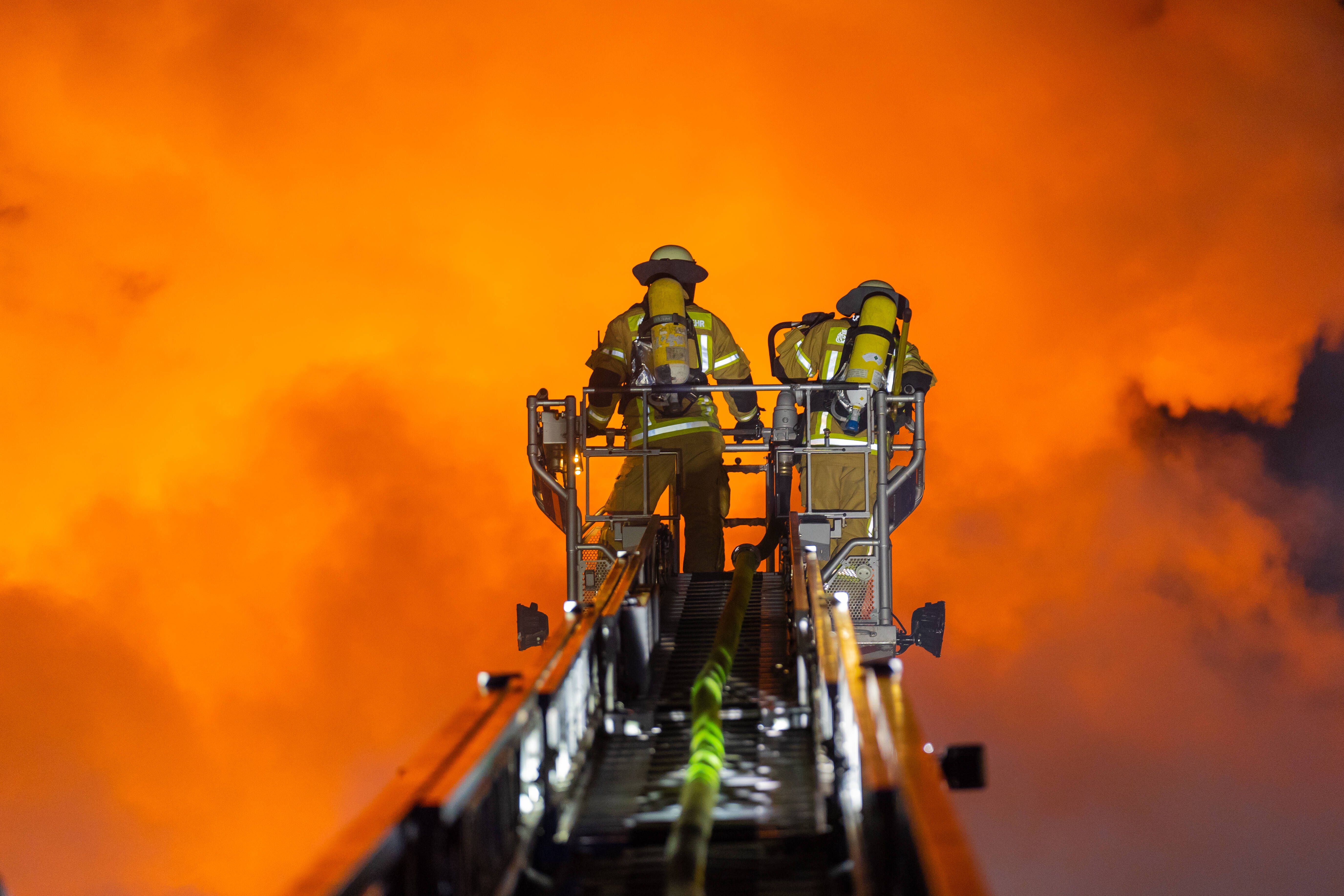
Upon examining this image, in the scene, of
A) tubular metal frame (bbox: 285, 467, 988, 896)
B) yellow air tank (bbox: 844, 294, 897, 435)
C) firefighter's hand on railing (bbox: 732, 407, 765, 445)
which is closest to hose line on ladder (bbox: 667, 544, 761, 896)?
tubular metal frame (bbox: 285, 467, 988, 896)

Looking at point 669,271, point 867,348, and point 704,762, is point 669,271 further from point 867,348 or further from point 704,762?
point 704,762

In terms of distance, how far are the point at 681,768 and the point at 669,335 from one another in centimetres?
441

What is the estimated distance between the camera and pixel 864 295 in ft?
33.7

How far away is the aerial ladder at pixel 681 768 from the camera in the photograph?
3547mm

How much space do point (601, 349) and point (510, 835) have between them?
236 inches

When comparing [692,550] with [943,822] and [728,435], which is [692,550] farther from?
[943,822]

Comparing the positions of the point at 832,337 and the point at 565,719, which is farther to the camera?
the point at 832,337

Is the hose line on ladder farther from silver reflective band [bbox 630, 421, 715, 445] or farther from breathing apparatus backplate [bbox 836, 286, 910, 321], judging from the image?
breathing apparatus backplate [bbox 836, 286, 910, 321]

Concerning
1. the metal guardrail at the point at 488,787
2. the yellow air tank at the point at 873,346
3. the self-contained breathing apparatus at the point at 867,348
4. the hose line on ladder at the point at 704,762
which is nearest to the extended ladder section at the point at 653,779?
the metal guardrail at the point at 488,787

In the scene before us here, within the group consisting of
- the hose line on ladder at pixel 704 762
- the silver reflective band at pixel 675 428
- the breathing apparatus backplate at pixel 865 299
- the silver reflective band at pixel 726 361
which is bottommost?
the hose line on ladder at pixel 704 762

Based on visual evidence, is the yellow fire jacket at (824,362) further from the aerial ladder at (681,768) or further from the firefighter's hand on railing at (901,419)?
the aerial ladder at (681,768)

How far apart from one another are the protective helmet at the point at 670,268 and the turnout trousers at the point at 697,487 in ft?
3.85

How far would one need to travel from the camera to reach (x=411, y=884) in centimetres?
355

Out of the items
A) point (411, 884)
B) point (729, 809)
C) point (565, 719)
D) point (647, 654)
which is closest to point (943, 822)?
point (411, 884)
